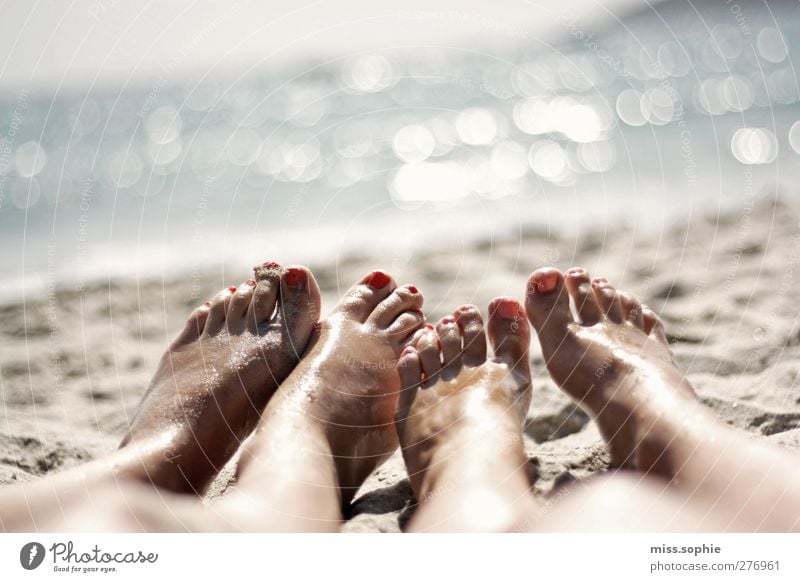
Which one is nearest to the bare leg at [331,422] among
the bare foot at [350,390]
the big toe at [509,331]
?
the bare foot at [350,390]

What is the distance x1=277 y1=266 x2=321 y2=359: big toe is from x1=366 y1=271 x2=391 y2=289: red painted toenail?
116mm

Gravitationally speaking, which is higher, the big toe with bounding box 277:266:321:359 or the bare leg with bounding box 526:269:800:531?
the big toe with bounding box 277:266:321:359

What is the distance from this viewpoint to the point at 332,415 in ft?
4.72

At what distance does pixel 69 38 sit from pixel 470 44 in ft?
4.99

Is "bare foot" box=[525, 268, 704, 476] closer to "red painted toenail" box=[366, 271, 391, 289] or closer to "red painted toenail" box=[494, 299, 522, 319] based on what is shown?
"red painted toenail" box=[494, 299, 522, 319]

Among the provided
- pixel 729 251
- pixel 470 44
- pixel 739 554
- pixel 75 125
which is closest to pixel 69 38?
pixel 75 125

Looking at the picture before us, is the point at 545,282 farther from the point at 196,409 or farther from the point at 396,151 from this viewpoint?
the point at 396,151

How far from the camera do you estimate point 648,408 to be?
1.31 meters

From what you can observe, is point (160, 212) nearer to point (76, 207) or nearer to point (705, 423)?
point (76, 207)

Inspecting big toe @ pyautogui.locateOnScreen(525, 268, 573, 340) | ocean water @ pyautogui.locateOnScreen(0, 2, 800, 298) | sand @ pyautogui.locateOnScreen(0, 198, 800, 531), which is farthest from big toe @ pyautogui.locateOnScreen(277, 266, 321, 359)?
ocean water @ pyautogui.locateOnScreen(0, 2, 800, 298)

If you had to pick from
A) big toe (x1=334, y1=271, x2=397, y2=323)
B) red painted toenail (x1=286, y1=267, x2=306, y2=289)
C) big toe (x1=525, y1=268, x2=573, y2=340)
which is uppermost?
red painted toenail (x1=286, y1=267, x2=306, y2=289)

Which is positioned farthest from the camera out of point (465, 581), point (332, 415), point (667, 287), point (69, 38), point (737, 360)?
point (69, 38)

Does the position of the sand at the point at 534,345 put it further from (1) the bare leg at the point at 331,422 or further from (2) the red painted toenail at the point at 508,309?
(2) the red painted toenail at the point at 508,309

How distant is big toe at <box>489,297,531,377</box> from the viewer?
1.54 meters
